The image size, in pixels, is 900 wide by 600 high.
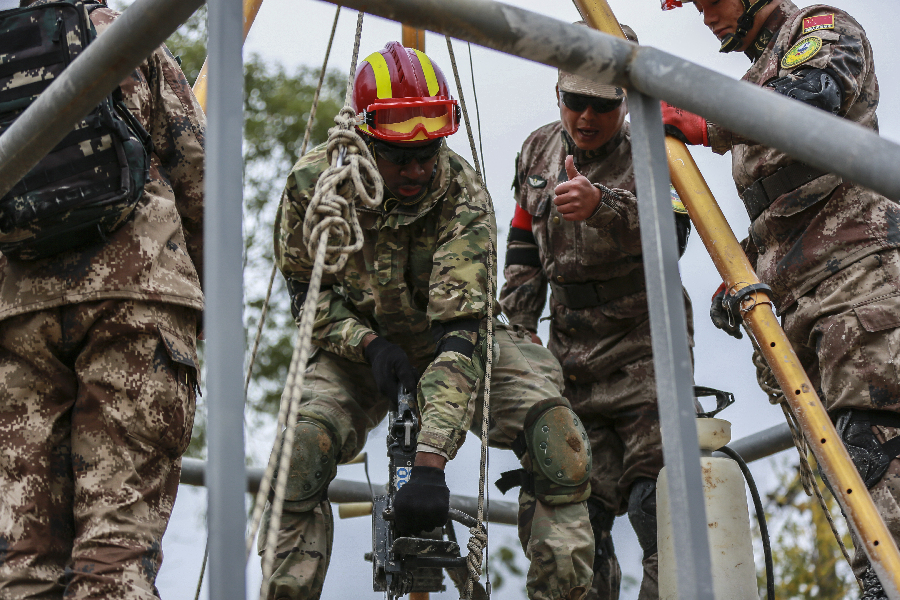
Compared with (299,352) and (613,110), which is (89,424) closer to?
(299,352)

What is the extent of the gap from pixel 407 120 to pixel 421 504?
126 centimetres

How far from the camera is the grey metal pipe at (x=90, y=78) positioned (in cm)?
138

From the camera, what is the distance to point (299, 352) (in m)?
1.46

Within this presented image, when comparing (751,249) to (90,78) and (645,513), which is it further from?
(90,78)

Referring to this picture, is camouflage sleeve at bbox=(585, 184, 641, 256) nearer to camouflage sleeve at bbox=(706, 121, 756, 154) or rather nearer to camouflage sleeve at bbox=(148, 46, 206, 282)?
camouflage sleeve at bbox=(706, 121, 756, 154)

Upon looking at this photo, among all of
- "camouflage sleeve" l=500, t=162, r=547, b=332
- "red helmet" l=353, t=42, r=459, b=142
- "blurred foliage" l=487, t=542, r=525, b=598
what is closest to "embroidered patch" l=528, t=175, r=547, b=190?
"camouflage sleeve" l=500, t=162, r=547, b=332

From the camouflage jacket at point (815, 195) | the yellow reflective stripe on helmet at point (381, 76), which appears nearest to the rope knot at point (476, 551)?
the camouflage jacket at point (815, 195)

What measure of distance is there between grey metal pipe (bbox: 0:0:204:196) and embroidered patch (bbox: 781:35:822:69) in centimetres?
211

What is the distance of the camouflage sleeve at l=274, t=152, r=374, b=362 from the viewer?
10.8ft

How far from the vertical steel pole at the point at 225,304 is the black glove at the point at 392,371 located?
1.86m

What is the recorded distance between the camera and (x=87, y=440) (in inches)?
85.7

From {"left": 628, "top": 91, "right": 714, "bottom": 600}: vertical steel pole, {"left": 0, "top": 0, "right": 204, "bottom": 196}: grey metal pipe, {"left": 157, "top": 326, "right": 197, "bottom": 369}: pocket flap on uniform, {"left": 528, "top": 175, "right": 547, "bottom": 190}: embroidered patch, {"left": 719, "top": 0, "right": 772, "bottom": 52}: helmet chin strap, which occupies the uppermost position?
{"left": 719, "top": 0, "right": 772, "bottom": 52}: helmet chin strap

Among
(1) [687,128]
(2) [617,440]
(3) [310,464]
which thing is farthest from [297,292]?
(1) [687,128]

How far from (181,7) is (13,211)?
97 cm
